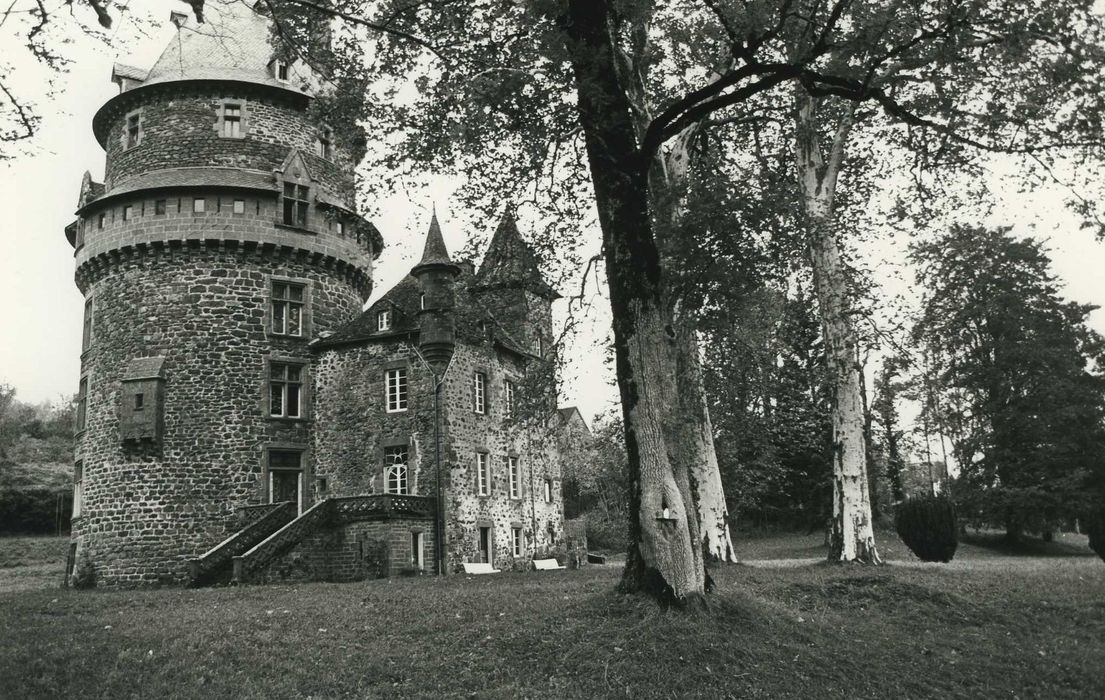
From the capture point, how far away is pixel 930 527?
20.8 m

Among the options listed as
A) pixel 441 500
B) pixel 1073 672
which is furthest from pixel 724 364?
pixel 441 500

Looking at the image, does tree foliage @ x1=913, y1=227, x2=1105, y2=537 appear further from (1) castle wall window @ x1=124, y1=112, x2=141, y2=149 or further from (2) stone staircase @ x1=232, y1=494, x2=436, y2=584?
(1) castle wall window @ x1=124, y1=112, x2=141, y2=149

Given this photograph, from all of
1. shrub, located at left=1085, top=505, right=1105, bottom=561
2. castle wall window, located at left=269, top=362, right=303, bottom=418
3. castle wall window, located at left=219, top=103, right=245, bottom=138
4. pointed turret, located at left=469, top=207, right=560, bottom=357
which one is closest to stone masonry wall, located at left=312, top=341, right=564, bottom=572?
castle wall window, located at left=269, top=362, right=303, bottom=418

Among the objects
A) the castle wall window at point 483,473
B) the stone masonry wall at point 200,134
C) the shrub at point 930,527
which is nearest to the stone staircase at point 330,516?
the castle wall window at point 483,473

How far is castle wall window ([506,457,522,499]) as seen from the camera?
32.4 metres

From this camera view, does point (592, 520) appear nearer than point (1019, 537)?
No

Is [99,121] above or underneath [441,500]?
above

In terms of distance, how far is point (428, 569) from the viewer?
27.1 meters

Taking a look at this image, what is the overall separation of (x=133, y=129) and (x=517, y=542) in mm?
20670

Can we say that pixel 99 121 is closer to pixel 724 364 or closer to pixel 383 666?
pixel 724 364

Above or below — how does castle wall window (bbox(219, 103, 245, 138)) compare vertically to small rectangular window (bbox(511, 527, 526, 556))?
above

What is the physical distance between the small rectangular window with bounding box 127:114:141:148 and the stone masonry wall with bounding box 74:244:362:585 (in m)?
4.49

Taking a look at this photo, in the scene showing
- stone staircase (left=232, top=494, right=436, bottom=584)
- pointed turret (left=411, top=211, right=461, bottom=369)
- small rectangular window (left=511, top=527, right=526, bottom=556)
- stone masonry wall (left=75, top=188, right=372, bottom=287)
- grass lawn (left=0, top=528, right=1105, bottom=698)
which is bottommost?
grass lawn (left=0, top=528, right=1105, bottom=698)

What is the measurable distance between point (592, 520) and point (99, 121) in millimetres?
31681
